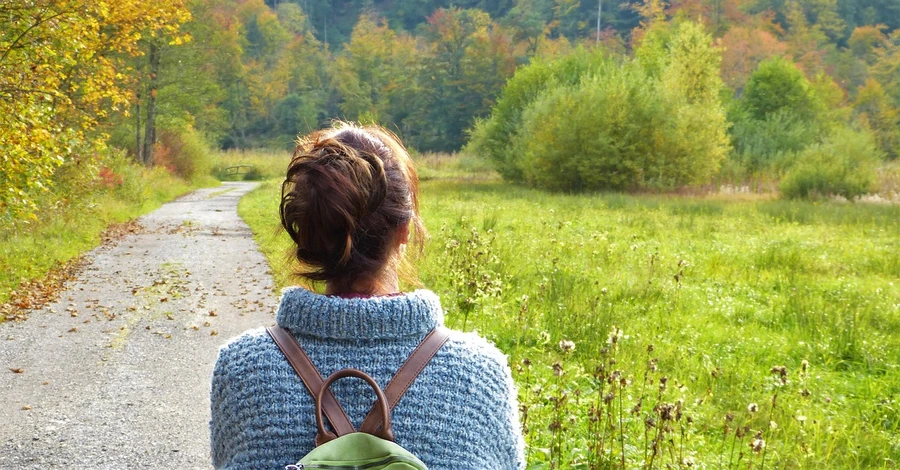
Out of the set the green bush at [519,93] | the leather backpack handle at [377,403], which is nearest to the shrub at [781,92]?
the green bush at [519,93]

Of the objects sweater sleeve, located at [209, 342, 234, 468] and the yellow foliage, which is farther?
the yellow foliage

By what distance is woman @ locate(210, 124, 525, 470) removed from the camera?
161cm

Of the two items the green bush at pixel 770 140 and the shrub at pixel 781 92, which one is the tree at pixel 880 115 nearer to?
the shrub at pixel 781 92

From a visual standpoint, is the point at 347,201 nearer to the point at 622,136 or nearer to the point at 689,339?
the point at 689,339

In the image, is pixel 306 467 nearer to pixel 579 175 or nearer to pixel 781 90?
pixel 579 175

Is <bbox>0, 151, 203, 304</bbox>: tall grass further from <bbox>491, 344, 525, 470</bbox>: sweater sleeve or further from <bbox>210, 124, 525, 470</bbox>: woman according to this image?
<bbox>491, 344, 525, 470</bbox>: sweater sleeve

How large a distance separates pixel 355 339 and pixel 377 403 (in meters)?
0.16

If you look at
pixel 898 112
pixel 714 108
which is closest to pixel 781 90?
pixel 898 112

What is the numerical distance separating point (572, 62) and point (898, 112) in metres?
29.3

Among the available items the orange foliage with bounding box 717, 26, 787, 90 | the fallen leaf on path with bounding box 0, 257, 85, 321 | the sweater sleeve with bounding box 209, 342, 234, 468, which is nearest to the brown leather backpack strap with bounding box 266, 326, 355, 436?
the sweater sleeve with bounding box 209, 342, 234, 468

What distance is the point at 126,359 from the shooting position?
6836 millimetres

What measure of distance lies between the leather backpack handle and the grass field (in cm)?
53

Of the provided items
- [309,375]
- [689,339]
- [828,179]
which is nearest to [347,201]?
[309,375]

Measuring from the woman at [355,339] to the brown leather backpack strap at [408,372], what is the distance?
0.05 feet
